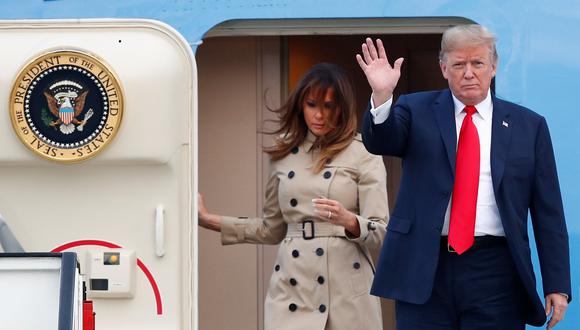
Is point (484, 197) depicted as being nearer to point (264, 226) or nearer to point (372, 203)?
point (372, 203)

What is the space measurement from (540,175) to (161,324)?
1.40 metres

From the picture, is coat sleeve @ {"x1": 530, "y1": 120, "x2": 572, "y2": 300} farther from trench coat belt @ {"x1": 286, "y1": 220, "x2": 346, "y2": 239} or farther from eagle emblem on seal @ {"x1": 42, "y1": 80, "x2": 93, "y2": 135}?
eagle emblem on seal @ {"x1": 42, "y1": 80, "x2": 93, "y2": 135}

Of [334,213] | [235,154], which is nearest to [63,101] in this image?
[334,213]

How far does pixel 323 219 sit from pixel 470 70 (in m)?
1.02

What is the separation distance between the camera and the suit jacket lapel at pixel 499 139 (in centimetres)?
483

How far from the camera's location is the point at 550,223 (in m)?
4.95

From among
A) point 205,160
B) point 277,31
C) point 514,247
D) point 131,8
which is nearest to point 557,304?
point 514,247

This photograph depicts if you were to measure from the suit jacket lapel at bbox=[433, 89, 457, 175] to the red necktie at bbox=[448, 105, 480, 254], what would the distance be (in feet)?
0.08

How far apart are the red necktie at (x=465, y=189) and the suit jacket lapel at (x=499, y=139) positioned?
6cm

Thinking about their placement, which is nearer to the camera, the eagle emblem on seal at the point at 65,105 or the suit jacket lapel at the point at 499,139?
the suit jacket lapel at the point at 499,139

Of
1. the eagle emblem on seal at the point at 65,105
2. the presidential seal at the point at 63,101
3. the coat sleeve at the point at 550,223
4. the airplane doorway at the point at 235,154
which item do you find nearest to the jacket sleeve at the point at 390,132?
the coat sleeve at the point at 550,223

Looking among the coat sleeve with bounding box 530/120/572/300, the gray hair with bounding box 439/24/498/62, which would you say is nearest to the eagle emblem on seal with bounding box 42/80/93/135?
the gray hair with bounding box 439/24/498/62

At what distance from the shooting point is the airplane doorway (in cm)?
710

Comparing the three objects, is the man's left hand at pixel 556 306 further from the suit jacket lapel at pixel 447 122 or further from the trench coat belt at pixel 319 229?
the trench coat belt at pixel 319 229
